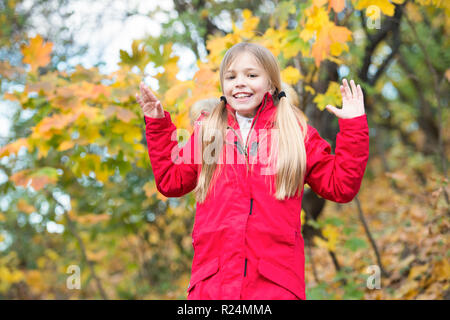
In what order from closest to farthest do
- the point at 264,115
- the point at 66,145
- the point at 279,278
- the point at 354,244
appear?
the point at 279,278
the point at 264,115
the point at 66,145
the point at 354,244

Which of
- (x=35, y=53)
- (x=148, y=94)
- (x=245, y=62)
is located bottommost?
(x=148, y=94)

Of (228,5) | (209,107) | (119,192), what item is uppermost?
(228,5)

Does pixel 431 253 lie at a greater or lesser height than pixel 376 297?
greater

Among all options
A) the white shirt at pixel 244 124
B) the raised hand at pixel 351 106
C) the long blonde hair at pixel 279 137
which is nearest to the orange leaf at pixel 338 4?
the long blonde hair at pixel 279 137

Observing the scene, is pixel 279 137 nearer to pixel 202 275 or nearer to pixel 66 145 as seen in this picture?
pixel 202 275

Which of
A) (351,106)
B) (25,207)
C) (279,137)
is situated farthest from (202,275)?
(25,207)

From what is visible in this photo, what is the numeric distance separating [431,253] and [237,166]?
2574 millimetres

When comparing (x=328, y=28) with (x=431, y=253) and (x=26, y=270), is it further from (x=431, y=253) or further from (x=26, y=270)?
(x=26, y=270)

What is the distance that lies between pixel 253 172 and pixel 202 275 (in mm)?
441

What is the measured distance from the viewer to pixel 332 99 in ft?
9.27

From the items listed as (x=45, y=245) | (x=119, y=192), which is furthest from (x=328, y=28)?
(x=45, y=245)

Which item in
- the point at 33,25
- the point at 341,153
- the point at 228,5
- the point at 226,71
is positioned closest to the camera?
the point at 341,153

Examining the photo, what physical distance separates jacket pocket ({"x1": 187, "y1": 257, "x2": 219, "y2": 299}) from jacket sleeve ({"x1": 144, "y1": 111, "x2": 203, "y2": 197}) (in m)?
0.37

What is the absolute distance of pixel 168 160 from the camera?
187cm
